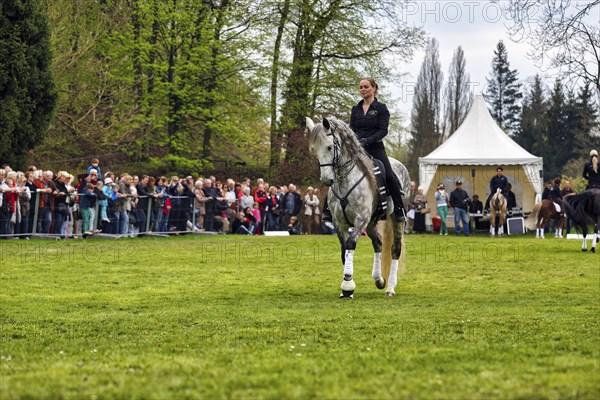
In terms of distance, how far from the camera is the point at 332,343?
26.1 ft

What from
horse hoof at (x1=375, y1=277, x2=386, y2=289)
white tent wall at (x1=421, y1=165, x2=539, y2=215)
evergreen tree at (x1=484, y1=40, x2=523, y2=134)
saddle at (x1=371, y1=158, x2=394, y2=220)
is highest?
evergreen tree at (x1=484, y1=40, x2=523, y2=134)

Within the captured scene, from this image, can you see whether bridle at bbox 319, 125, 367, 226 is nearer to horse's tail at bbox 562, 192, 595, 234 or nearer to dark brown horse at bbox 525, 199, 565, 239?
horse's tail at bbox 562, 192, 595, 234

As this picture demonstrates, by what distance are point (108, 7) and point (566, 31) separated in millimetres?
26039

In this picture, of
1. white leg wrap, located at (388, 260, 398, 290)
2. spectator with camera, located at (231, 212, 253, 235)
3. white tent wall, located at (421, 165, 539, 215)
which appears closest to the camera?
white leg wrap, located at (388, 260, 398, 290)

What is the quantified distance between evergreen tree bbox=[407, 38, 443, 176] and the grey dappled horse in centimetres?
6393

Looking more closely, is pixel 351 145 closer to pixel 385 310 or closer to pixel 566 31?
pixel 385 310

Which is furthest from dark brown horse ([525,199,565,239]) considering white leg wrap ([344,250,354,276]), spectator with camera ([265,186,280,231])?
white leg wrap ([344,250,354,276])

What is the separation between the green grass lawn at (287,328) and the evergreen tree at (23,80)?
27.6ft

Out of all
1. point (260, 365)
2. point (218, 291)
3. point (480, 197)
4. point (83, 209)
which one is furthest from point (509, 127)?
point (260, 365)

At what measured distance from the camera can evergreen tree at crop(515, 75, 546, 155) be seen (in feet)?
288

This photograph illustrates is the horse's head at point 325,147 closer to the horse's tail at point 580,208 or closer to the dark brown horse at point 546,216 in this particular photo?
the horse's tail at point 580,208

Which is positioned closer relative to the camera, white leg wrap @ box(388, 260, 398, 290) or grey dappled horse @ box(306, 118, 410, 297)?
grey dappled horse @ box(306, 118, 410, 297)

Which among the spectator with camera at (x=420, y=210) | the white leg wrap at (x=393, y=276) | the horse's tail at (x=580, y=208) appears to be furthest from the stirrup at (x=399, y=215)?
the spectator with camera at (x=420, y=210)

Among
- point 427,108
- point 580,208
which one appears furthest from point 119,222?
point 427,108
